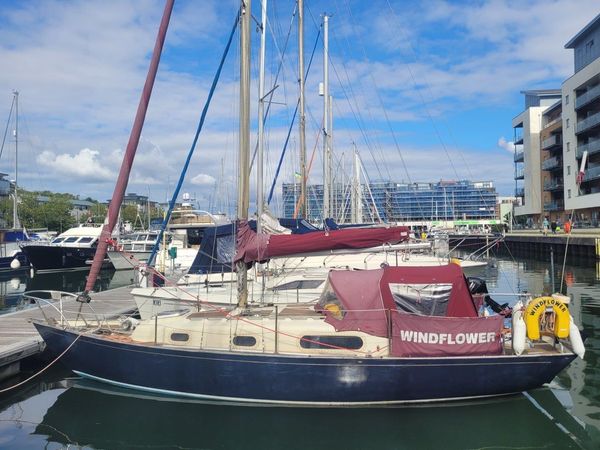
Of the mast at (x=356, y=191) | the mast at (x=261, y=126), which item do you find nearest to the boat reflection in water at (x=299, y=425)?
the mast at (x=261, y=126)

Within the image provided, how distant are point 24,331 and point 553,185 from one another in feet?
220

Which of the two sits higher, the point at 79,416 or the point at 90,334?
the point at 90,334

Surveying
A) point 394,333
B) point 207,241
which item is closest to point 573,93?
point 207,241

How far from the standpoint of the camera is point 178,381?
10.5m

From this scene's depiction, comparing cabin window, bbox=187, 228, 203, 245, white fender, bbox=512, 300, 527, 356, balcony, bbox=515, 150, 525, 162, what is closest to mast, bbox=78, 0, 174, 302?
white fender, bbox=512, 300, 527, 356

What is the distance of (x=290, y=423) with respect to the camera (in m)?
9.66

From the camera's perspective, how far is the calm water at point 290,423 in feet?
29.8

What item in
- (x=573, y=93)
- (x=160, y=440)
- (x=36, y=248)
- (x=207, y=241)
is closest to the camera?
(x=160, y=440)

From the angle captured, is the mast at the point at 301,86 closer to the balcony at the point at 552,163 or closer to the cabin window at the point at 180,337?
the cabin window at the point at 180,337

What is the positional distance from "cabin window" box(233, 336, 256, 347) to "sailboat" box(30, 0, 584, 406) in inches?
0.9

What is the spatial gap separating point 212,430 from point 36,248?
36619mm

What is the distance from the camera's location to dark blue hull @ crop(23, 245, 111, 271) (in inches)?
1606

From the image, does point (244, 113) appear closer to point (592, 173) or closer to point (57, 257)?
point (57, 257)

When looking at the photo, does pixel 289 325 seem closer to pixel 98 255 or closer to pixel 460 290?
pixel 460 290
